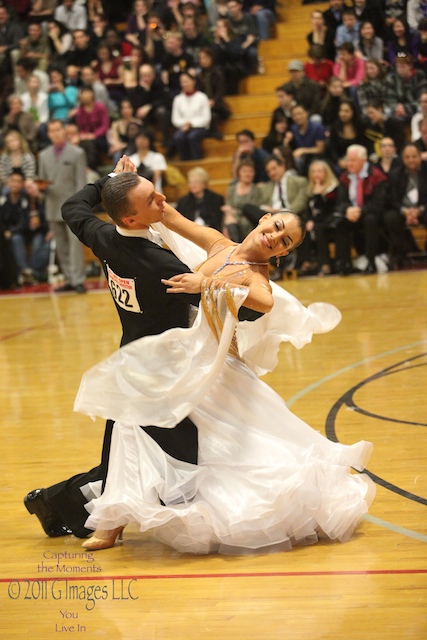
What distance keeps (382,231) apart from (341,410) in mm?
6193

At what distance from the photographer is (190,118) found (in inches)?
543

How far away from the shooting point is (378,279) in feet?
35.8

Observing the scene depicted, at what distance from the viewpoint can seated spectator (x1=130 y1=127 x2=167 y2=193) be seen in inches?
504

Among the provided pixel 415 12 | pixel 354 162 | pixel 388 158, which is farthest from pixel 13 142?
pixel 415 12

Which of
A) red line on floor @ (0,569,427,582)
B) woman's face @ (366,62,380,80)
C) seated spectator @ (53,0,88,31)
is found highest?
seated spectator @ (53,0,88,31)

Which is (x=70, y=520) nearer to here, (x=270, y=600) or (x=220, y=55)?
(x=270, y=600)

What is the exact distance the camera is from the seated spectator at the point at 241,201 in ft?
38.8

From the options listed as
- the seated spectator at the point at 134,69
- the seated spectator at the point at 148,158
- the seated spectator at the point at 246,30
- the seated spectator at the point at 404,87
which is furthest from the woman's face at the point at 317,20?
the seated spectator at the point at 148,158

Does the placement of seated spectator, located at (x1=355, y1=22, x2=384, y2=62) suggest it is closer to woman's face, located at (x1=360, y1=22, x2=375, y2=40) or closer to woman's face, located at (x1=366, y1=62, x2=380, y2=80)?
woman's face, located at (x1=360, y1=22, x2=375, y2=40)

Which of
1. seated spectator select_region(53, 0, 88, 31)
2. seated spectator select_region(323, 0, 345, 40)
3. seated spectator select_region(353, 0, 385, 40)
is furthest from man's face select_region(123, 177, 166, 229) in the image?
seated spectator select_region(53, 0, 88, 31)

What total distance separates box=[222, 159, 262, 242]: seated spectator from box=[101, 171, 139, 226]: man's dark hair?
8.06m

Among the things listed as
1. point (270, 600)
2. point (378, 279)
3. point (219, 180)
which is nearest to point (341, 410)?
point (270, 600)

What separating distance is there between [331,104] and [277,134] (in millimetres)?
826

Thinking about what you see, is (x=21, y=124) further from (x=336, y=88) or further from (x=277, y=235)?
(x=277, y=235)
